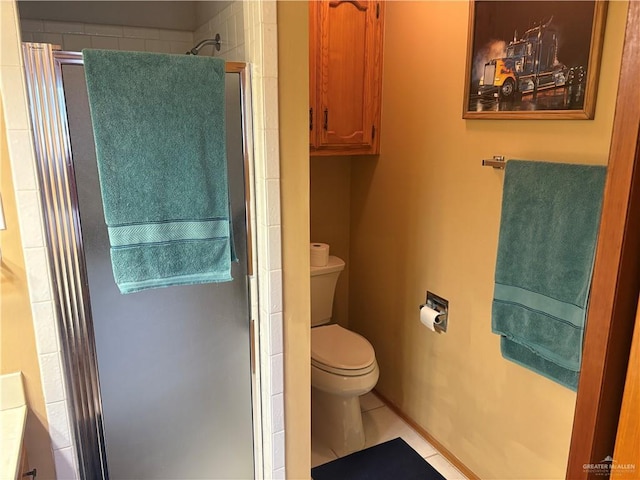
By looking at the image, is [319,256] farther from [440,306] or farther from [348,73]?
[348,73]

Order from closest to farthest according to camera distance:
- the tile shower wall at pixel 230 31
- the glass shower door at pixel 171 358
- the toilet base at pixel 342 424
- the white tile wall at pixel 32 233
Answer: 1. the white tile wall at pixel 32 233
2. the glass shower door at pixel 171 358
3. the tile shower wall at pixel 230 31
4. the toilet base at pixel 342 424

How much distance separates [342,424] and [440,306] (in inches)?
31.6

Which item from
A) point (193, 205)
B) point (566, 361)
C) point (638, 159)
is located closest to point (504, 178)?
point (566, 361)

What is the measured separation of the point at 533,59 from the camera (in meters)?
1.74

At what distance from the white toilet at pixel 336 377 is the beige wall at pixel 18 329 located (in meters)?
1.27

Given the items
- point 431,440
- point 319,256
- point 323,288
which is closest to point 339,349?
point 323,288

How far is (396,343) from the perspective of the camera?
108 inches

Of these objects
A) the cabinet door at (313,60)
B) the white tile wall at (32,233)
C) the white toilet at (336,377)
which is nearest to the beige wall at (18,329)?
the white tile wall at (32,233)

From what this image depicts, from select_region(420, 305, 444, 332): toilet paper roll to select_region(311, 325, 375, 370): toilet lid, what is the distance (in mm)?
336

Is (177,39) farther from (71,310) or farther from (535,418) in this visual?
(535,418)

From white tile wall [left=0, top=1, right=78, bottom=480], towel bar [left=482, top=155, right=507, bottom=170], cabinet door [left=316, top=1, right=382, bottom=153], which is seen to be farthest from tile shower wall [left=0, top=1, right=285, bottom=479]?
towel bar [left=482, top=155, right=507, bottom=170]

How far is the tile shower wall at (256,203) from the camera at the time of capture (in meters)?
1.26

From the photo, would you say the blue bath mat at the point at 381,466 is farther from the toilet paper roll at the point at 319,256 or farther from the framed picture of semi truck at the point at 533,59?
the framed picture of semi truck at the point at 533,59

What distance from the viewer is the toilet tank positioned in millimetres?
2693
